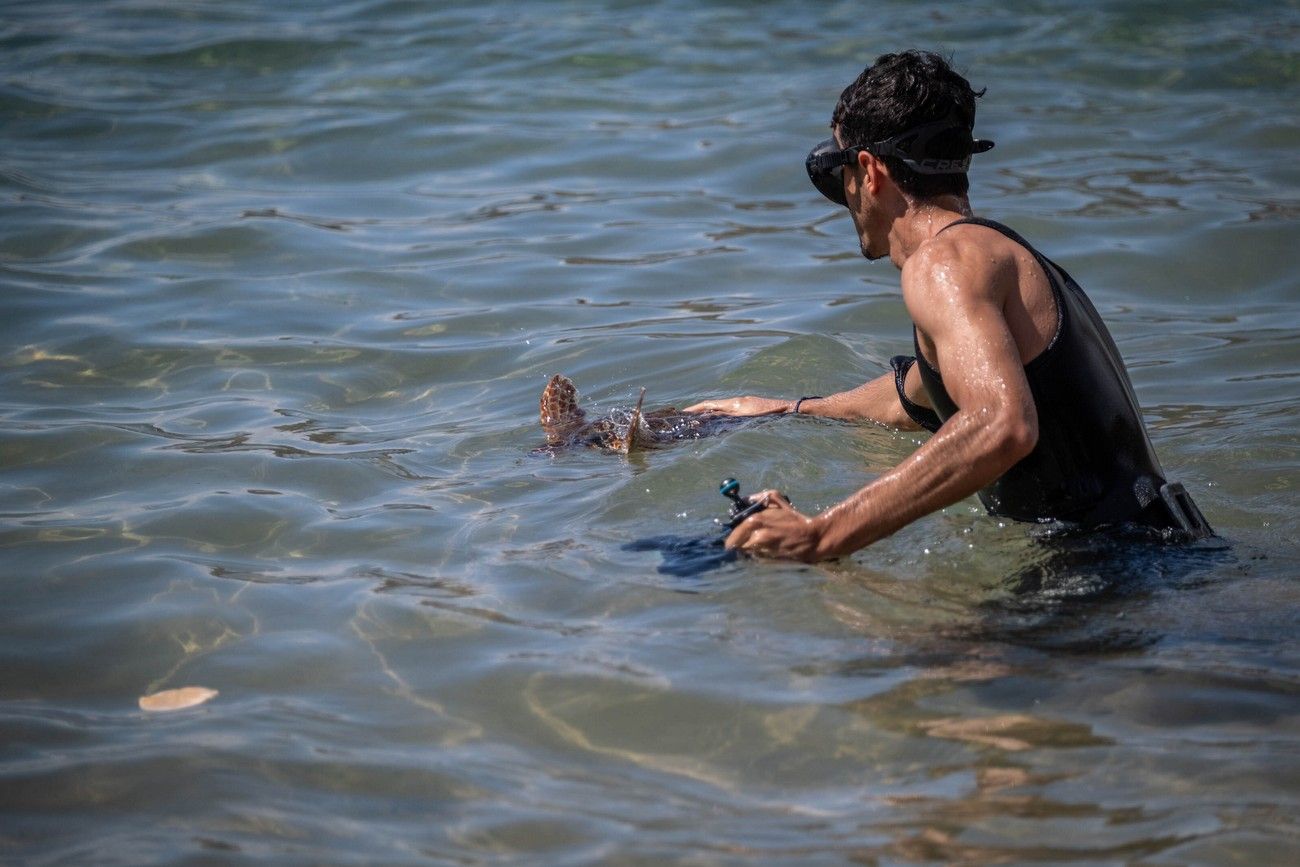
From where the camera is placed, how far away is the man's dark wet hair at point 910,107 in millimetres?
4113

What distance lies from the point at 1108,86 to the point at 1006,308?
8695 mm

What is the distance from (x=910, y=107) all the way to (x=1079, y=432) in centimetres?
108

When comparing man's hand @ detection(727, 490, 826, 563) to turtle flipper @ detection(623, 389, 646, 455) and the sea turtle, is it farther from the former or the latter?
the sea turtle

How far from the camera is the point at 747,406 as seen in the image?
5.87m

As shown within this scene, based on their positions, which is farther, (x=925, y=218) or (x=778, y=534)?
(x=925, y=218)

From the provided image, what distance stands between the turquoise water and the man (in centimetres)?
23

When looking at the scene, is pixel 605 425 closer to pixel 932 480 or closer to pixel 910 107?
pixel 910 107

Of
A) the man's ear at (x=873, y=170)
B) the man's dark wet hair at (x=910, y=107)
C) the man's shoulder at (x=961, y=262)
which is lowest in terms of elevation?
the man's shoulder at (x=961, y=262)

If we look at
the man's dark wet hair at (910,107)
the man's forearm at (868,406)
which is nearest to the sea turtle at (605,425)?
the man's forearm at (868,406)

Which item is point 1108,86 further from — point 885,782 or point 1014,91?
point 885,782

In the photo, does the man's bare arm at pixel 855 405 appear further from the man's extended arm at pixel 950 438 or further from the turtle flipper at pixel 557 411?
the man's extended arm at pixel 950 438

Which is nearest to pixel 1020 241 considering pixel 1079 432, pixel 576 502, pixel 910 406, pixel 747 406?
pixel 1079 432

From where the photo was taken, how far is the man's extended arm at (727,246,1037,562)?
3.68m

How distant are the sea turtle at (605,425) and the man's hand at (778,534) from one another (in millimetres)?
1620
